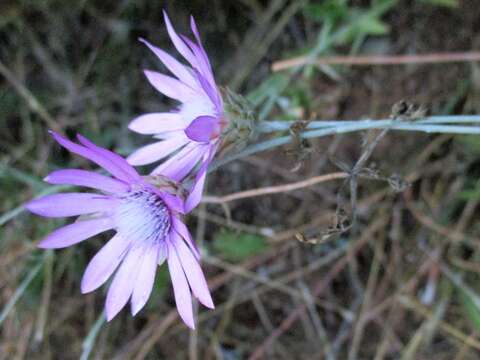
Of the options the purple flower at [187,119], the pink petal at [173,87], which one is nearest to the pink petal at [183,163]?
the purple flower at [187,119]

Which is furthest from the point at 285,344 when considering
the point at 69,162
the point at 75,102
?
the point at 75,102

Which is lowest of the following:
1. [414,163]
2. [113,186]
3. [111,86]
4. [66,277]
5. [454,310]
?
[454,310]

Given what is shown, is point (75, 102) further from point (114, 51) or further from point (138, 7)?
point (138, 7)

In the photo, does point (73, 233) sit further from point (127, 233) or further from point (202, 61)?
point (202, 61)

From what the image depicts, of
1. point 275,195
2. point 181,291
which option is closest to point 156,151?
point 181,291

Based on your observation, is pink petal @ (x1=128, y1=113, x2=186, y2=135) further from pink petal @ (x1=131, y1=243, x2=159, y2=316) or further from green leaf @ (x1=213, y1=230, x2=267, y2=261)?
green leaf @ (x1=213, y1=230, x2=267, y2=261)

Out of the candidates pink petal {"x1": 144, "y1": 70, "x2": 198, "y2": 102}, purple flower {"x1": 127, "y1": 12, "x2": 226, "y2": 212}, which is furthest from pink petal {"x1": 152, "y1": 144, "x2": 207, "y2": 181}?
pink petal {"x1": 144, "y1": 70, "x2": 198, "y2": 102}
